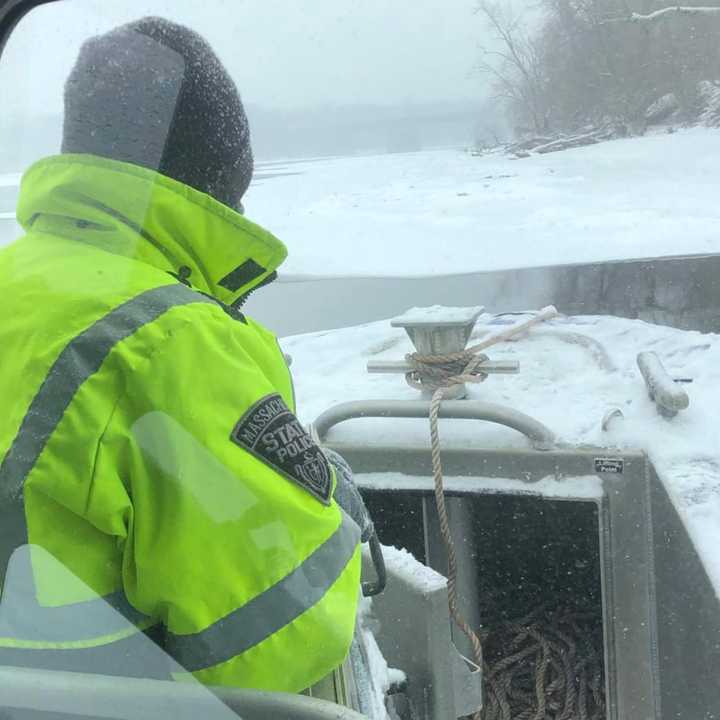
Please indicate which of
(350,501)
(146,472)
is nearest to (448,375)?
(350,501)

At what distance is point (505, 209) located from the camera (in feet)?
8.58

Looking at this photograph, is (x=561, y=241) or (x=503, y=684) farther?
(x=561, y=241)

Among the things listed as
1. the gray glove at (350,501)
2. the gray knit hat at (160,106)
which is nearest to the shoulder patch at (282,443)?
the gray glove at (350,501)

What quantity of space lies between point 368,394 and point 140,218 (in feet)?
5.94

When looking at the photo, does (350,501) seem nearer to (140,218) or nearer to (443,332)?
(140,218)

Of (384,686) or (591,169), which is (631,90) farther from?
(384,686)

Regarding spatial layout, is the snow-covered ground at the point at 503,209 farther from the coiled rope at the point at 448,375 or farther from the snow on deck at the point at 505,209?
the coiled rope at the point at 448,375

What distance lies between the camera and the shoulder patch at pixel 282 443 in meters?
0.94

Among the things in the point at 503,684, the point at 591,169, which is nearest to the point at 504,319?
the point at 591,169

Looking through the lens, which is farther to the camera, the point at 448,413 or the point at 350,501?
the point at 448,413

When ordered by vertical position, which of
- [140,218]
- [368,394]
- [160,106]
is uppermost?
[160,106]

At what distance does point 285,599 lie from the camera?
3.11 ft

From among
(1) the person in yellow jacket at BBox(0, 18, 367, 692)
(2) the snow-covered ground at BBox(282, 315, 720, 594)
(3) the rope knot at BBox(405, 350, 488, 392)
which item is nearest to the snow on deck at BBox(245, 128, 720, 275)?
(3) the rope knot at BBox(405, 350, 488, 392)

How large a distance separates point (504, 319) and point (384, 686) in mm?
1905
